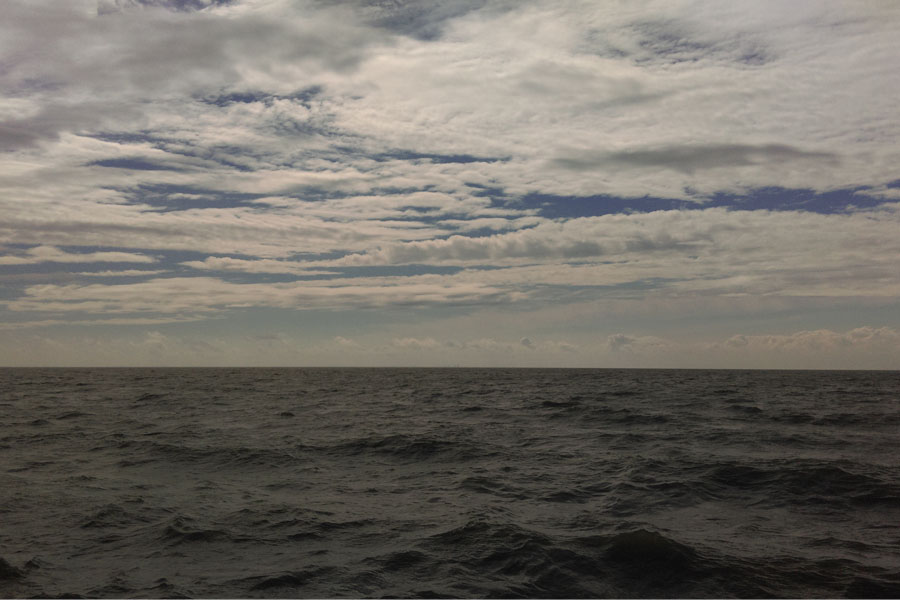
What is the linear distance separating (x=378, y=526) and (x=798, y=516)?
9.61 m

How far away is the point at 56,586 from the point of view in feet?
30.0

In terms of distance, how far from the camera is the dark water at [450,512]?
9.63 meters

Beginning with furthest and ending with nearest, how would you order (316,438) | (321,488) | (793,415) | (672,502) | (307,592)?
(793,415) → (316,438) → (321,488) → (672,502) → (307,592)

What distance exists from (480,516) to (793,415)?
2841 cm

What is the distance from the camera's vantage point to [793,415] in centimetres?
3369

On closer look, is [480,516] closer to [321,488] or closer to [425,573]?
[425,573]

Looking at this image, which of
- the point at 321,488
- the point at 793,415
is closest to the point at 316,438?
the point at 321,488

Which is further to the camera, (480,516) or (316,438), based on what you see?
(316,438)

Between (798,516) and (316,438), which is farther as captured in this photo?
(316,438)

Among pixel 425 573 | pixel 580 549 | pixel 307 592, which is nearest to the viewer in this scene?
pixel 307 592

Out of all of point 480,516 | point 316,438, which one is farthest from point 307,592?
point 316,438

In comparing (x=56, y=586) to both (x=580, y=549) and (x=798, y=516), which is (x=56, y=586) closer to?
(x=580, y=549)

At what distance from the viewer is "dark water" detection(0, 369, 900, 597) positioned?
9.63m

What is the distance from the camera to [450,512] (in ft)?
44.5
